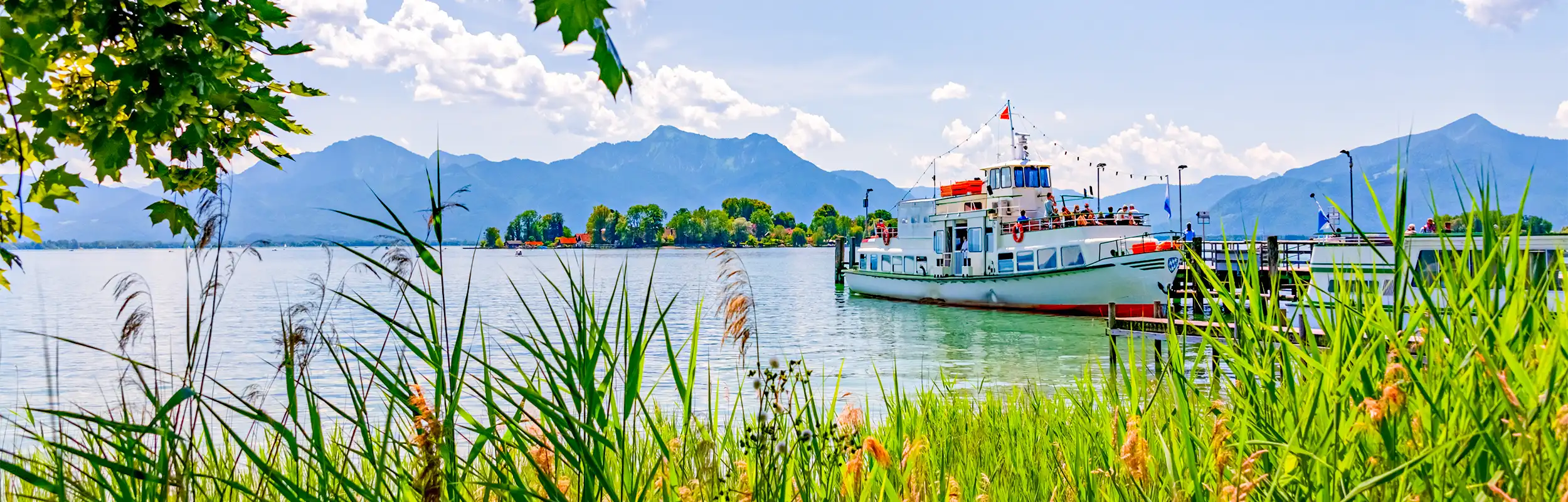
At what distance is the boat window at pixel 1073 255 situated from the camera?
100 feet

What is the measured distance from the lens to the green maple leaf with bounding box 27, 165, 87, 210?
2932 millimetres

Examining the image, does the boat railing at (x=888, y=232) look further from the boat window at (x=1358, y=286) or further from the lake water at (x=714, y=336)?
the boat window at (x=1358, y=286)

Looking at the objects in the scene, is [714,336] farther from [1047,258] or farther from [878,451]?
[878,451]

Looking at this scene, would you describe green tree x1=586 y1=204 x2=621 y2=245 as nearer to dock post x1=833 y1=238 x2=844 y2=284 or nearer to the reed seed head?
dock post x1=833 y1=238 x2=844 y2=284

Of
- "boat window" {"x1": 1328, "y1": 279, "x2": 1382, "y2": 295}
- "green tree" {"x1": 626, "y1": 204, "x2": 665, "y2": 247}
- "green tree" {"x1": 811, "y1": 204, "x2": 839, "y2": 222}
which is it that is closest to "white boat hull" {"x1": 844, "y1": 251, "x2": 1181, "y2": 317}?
"boat window" {"x1": 1328, "y1": 279, "x2": 1382, "y2": 295}

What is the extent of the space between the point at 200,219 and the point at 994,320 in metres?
29.2

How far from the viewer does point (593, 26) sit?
1.79 m

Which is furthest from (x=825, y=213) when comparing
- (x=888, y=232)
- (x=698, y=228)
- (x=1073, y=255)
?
(x=1073, y=255)

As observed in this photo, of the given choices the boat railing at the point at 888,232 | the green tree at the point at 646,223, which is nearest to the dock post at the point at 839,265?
the boat railing at the point at 888,232

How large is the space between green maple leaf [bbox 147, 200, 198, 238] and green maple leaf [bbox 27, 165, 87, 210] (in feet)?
0.65

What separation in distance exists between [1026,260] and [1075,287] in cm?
213

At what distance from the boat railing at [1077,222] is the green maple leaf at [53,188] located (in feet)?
98.1

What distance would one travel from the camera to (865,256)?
41.9 m

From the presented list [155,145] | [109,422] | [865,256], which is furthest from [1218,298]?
[865,256]
